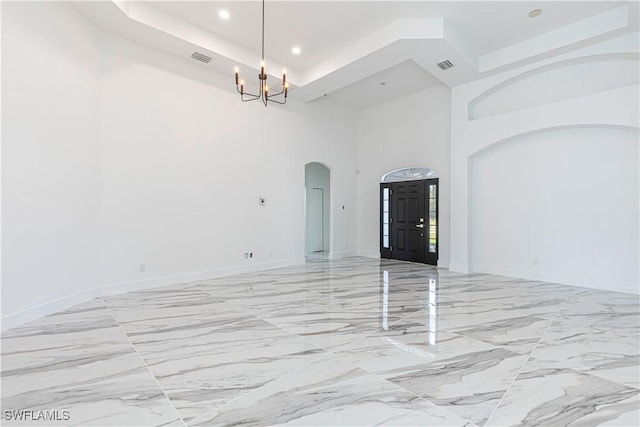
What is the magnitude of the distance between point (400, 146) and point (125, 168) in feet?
19.9

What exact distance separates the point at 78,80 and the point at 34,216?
191 centimetres

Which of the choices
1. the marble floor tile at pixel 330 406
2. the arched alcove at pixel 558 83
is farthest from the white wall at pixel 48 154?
the arched alcove at pixel 558 83

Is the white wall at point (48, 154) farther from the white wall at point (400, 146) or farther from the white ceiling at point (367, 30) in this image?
the white wall at point (400, 146)

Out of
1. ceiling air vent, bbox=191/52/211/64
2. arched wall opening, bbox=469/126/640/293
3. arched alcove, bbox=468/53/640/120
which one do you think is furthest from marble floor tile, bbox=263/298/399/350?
arched alcove, bbox=468/53/640/120

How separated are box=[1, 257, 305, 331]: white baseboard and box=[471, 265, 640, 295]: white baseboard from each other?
4.14 metres

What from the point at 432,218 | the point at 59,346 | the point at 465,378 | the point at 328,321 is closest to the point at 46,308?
the point at 59,346

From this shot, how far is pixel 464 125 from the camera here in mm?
6531

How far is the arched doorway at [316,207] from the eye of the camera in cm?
1005

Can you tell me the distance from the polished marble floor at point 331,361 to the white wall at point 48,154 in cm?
60

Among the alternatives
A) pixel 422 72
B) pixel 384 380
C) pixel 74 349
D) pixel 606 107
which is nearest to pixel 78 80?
pixel 74 349

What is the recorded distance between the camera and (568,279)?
545cm

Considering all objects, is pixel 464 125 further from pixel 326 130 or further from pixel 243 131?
pixel 243 131

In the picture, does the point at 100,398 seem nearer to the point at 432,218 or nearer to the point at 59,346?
the point at 59,346

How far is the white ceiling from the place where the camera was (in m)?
4.48
